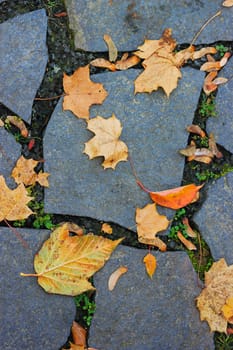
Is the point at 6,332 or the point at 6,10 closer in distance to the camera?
the point at 6,332

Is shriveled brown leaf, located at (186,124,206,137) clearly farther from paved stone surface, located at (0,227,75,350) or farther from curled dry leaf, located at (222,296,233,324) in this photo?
paved stone surface, located at (0,227,75,350)

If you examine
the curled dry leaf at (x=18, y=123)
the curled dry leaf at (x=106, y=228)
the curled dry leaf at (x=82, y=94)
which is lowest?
the curled dry leaf at (x=106, y=228)

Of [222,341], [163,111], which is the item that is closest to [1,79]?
[163,111]

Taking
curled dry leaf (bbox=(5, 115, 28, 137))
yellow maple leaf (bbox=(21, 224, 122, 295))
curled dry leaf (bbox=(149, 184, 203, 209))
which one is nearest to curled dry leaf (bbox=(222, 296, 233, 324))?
curled dry leaf (bbox=(149, 184, 203, 209))

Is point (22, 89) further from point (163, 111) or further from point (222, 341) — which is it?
point (222, 341)

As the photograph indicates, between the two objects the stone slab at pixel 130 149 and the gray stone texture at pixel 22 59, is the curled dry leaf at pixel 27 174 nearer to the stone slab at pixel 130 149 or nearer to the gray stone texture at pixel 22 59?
the stone slab at pixel 130 149

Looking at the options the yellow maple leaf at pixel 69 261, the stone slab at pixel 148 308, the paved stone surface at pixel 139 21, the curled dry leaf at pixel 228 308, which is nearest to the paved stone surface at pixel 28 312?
the yellow maple leaf at pixel 69 261
